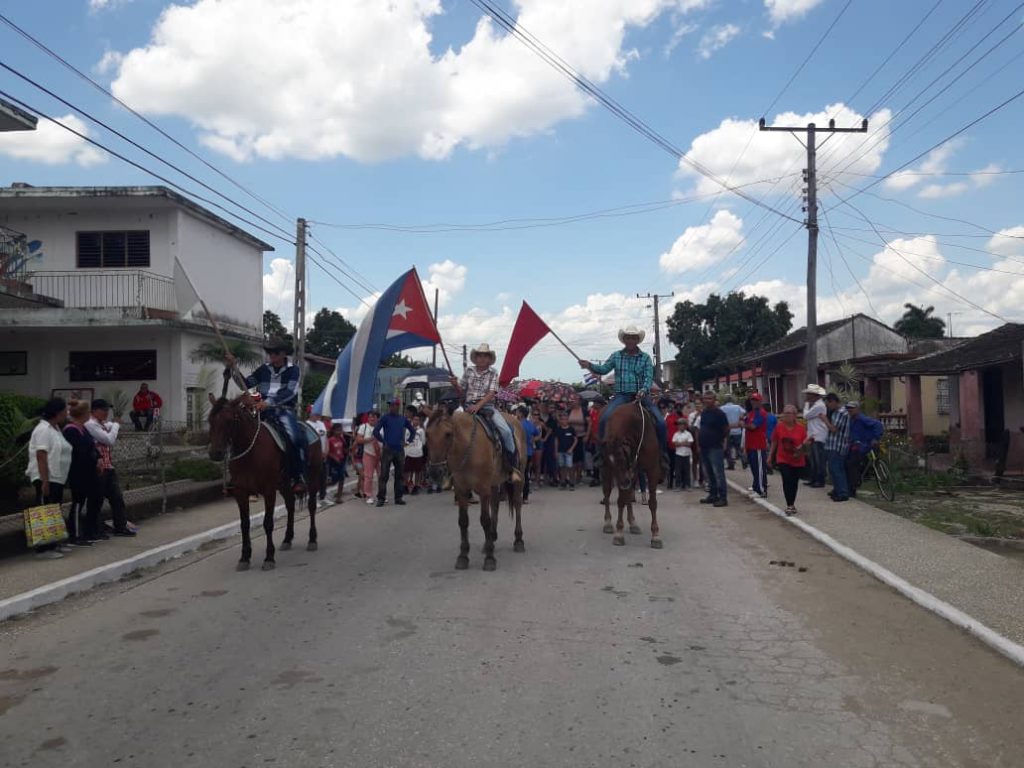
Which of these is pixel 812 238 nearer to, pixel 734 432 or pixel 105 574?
pixel 734 432

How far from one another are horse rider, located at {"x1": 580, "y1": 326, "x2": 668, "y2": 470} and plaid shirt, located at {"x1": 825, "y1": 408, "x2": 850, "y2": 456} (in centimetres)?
422

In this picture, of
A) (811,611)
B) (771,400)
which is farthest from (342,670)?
(771,400)

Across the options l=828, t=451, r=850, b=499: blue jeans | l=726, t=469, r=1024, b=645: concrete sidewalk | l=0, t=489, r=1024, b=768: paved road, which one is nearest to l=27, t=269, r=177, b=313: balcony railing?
l=0, t=489, r=1024, b=768: paved road

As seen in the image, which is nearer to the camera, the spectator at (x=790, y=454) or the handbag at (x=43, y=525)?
the handbag at (x=43, y=525)

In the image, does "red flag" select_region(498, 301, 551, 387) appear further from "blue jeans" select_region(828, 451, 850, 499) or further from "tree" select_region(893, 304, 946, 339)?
"tree" select_region(893, 304, 946, 339)

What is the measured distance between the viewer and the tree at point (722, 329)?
51000 millimetres

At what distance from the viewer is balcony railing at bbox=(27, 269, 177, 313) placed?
79.2 feet

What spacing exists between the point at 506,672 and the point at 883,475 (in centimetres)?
1094

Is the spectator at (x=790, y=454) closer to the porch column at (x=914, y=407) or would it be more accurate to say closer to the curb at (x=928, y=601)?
the curb at (x=928, y=601)

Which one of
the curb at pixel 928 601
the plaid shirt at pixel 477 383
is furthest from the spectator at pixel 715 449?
the plaid shirt at pixel 477 383

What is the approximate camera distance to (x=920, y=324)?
6731 centimetres

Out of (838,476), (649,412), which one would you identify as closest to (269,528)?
(649,412)

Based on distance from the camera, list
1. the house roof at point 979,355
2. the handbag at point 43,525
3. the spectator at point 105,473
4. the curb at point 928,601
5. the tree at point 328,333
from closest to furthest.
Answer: the curb at point 928,601
the handbag at point 43,525
the spectator at point 105,473
the house roof at point 979,355
the tree at point 328,333

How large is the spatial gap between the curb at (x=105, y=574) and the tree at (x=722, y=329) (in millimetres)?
42333
